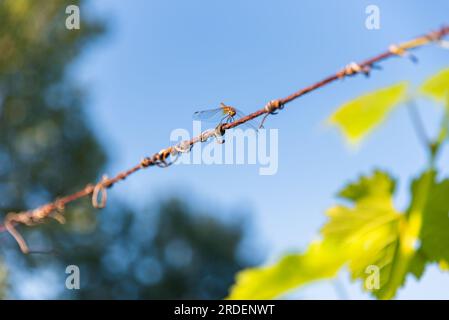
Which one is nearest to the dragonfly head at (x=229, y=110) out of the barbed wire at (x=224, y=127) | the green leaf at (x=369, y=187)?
the barbed wire at (x=224, y=127)

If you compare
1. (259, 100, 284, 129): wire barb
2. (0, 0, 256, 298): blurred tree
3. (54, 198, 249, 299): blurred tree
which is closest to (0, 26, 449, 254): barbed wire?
(259, 100, 284, 129): wire barb

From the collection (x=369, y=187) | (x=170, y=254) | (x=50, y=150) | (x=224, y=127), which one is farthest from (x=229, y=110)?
(x=170, y=254)

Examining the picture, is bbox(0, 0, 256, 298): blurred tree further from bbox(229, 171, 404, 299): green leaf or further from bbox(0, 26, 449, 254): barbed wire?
bbox(229, 171, 404, 299): green leaf

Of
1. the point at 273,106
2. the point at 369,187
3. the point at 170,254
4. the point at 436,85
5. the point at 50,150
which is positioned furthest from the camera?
the point at 170,254

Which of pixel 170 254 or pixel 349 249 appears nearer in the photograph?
pixel 349 249

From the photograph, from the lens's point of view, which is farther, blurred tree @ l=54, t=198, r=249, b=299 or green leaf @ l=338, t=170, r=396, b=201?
blurred tree @ l=54, t=198, r=249, b=299

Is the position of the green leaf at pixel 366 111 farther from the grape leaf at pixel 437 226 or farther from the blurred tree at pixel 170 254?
the blurred tree at pixel 170 254

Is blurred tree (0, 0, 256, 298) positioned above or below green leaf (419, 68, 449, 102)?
above

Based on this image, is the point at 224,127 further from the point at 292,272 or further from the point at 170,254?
the point at 170,254
